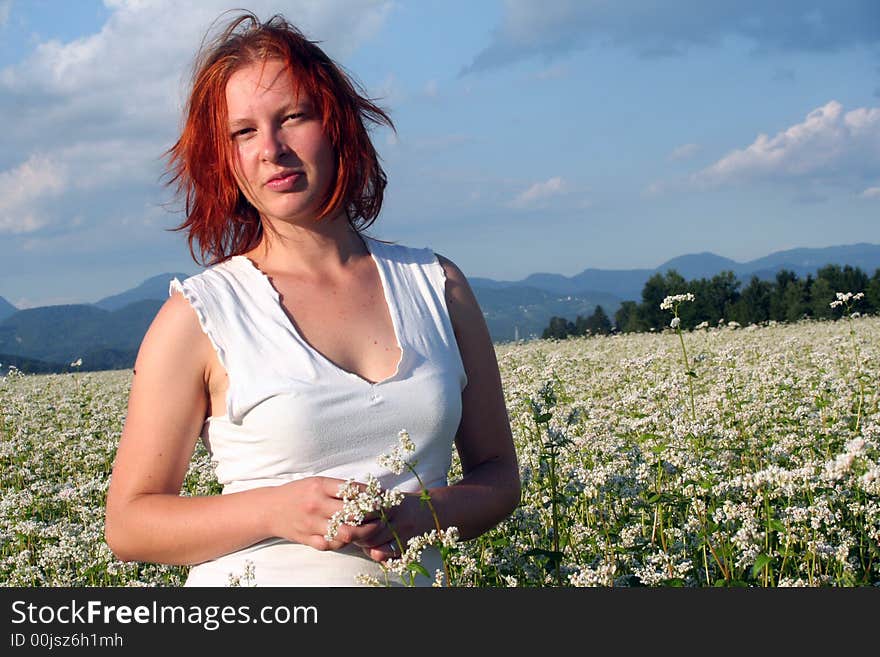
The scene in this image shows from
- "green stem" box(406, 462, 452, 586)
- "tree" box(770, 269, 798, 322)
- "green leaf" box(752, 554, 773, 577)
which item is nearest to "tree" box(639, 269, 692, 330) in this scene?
"tree" box(770, 269, 798, 322)

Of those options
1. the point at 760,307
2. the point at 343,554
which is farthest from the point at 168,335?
the point at 760,307

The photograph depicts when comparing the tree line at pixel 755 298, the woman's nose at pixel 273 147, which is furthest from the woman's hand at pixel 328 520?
the tree line at pixel 755 298

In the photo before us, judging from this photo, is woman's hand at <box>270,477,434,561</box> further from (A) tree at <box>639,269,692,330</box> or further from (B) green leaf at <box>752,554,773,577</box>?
(A) tree at <box>639,269,692,330</box>

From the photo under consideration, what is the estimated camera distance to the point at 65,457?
7.78m

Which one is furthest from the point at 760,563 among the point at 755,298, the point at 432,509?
the point at 755,298

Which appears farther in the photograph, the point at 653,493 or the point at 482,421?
the point at 653,493

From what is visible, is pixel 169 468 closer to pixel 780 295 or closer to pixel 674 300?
pixel 674 300

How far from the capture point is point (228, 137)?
9.11ft

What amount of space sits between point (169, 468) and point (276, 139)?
3.44ft

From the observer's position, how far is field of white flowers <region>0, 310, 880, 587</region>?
337cm

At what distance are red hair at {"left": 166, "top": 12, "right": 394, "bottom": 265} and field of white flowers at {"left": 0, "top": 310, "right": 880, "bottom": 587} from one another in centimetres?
124

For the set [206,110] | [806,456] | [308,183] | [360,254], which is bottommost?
[806,456]

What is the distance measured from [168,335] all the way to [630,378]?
26.4 feet

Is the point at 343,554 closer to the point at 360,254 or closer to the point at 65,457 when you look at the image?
the point at 360,254
